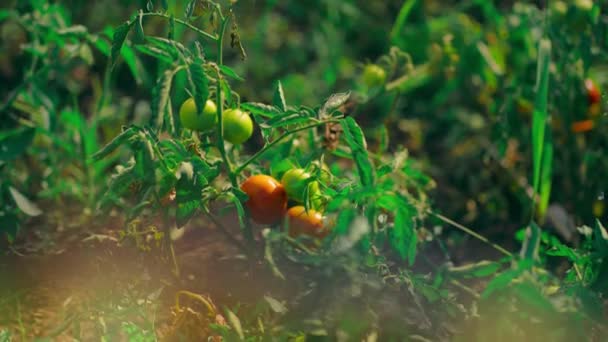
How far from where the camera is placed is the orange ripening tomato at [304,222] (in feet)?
5.25

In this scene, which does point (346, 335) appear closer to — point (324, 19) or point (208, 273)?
point (208, 273)

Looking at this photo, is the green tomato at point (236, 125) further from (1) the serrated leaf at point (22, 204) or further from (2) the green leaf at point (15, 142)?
(2) the green leaf at point (15, 142)

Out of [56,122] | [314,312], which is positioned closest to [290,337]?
[314,312]

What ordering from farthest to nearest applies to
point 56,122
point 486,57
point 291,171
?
point 486,57, point 56,122, point 291,171

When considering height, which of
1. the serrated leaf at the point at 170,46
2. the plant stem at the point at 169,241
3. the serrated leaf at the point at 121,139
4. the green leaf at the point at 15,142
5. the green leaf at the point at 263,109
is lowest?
the plant stem at the point at 169,241

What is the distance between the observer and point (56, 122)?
223 cm

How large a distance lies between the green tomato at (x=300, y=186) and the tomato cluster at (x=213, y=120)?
0.15 m

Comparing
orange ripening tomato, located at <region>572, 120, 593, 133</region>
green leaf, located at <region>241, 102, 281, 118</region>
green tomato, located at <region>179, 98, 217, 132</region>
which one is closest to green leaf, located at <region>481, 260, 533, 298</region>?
green leaf, located at <region>241, 102, 281, 118</region>

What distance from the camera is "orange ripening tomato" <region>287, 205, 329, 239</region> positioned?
1602 mm

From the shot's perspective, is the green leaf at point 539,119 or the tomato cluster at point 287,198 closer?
the tomato cluster at point 287,198

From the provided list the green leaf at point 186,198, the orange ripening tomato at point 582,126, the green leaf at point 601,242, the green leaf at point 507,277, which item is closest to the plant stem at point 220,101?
the green leaf at point 186,198

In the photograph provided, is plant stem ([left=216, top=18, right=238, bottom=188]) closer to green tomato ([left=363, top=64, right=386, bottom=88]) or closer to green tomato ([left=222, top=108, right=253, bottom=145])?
green tomato ([left=222, top=108, right=253, bottom=145])

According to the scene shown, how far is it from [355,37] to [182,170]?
7.72 ft

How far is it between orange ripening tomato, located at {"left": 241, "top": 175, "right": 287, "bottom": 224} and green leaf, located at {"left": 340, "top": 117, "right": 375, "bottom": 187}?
0.88 feet
